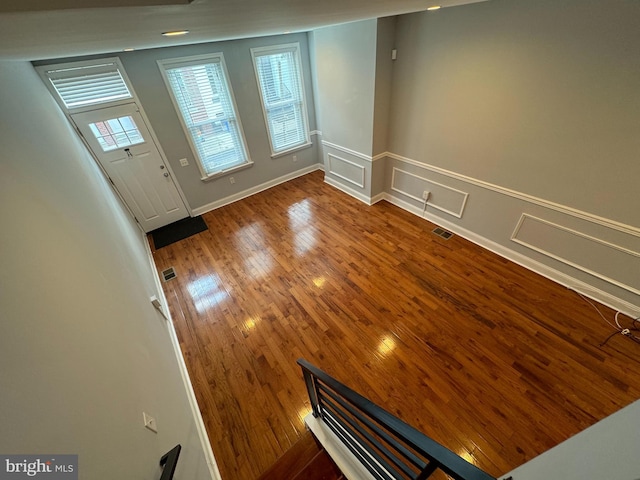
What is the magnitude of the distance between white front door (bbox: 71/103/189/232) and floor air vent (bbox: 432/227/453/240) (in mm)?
3979

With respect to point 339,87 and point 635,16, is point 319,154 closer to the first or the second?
point 339,87

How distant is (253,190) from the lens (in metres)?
4.56

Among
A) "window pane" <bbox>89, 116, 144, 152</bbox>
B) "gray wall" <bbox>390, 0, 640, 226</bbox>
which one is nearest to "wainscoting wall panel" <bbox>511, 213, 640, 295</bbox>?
Answer: "gray wall" <bbox>390, 0, 640, 226</bbox>

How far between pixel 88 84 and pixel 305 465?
434 centimetres

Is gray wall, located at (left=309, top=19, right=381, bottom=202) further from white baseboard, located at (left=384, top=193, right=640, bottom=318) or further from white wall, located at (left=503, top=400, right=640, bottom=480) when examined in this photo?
white wall, located at (left=503, top=400, right=640, bottom=480)

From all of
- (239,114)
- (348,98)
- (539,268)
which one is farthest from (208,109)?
(539,268)

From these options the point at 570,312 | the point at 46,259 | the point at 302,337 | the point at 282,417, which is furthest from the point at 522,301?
the point at 46,259

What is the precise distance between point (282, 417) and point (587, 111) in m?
3.43

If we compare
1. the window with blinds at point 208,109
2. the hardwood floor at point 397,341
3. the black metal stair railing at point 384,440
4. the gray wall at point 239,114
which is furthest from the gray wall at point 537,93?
the black metal stair railing at point 384,440

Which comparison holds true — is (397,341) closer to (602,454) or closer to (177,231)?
(602,454)

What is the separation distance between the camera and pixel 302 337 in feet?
7.65

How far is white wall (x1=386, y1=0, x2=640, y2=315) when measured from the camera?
180cm

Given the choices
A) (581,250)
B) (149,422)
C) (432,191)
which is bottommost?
(581,250)

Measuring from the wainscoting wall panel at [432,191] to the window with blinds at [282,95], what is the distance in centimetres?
214
